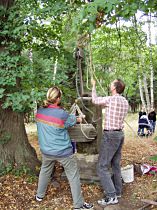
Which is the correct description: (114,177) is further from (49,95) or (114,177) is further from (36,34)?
(36,34)

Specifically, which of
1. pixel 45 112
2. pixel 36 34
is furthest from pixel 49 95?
pixel 36 34

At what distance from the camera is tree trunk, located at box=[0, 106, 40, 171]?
5352mm

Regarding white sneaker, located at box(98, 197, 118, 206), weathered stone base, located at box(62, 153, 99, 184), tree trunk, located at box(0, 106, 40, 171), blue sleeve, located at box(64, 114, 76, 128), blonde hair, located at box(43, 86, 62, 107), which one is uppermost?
blonde hair, located at box(43, 86, 62, 107)

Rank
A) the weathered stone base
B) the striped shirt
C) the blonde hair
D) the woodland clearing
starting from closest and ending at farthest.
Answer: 1. the blonde hair
2. the woodland clearing
3. the striped shirt
4. the weathered stone base

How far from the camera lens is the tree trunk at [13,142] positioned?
5.35 metres

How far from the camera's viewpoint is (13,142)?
5453 mm

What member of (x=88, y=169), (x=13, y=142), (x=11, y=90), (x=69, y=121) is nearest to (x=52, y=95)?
(x=69, y=121)

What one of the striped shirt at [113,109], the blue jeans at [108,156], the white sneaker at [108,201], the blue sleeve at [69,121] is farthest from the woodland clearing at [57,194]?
the blue sleeve at [69,121]

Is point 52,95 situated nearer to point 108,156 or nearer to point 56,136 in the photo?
point 56,136

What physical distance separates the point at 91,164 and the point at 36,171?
99 centimetres

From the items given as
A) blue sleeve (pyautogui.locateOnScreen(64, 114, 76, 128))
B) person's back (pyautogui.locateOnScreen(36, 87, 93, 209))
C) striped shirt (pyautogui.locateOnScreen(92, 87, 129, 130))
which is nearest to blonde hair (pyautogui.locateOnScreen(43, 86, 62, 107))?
person's back (pyautogui.locateOnScreen(36, 87, 93, 209))

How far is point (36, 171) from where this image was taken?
18.0 ft

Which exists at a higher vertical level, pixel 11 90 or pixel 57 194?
pixel 11 90

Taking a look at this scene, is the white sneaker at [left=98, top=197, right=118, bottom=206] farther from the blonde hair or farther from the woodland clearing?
the blonde hair
